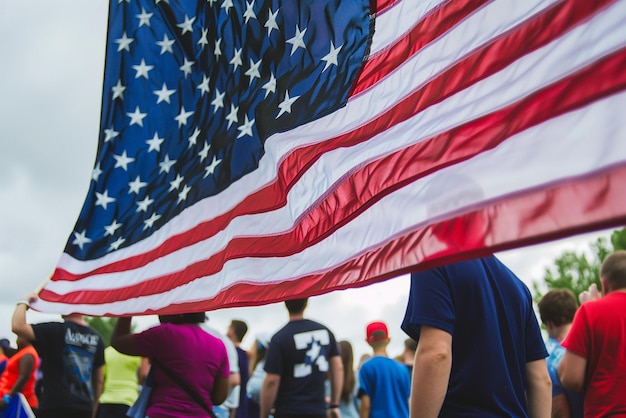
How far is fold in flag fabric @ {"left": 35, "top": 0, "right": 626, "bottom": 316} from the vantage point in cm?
199

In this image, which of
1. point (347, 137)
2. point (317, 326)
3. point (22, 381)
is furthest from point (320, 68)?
point (22, 381)

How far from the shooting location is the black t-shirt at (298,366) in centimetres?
704

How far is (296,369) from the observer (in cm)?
707

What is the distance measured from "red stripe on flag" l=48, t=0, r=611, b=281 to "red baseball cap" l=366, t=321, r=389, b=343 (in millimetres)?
4580

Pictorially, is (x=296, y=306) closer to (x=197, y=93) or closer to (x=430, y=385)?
(x=197, y=93)

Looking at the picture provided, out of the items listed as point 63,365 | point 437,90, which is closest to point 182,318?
point 63,365

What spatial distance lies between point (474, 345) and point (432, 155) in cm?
92

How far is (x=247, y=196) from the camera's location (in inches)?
151

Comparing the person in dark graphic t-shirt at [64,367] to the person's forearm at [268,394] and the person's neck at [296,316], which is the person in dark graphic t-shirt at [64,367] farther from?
the person's neck at [296,316]

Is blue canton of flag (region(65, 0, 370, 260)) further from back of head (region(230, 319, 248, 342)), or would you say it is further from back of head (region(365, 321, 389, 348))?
back of head (region(230, 319, 248, 342))

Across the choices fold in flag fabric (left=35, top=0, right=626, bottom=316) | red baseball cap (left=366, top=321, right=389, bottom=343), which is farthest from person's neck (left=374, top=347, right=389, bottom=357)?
fold in flag fabric (left=35, top=0, right=626, bottom=316)

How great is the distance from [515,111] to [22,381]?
6647 millimetres

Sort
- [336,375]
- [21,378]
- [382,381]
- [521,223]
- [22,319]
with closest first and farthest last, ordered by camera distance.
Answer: [521,223], [22,319], [336,375], [21,378], [382,381]

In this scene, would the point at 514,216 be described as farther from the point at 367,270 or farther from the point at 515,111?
the point at 367,270
